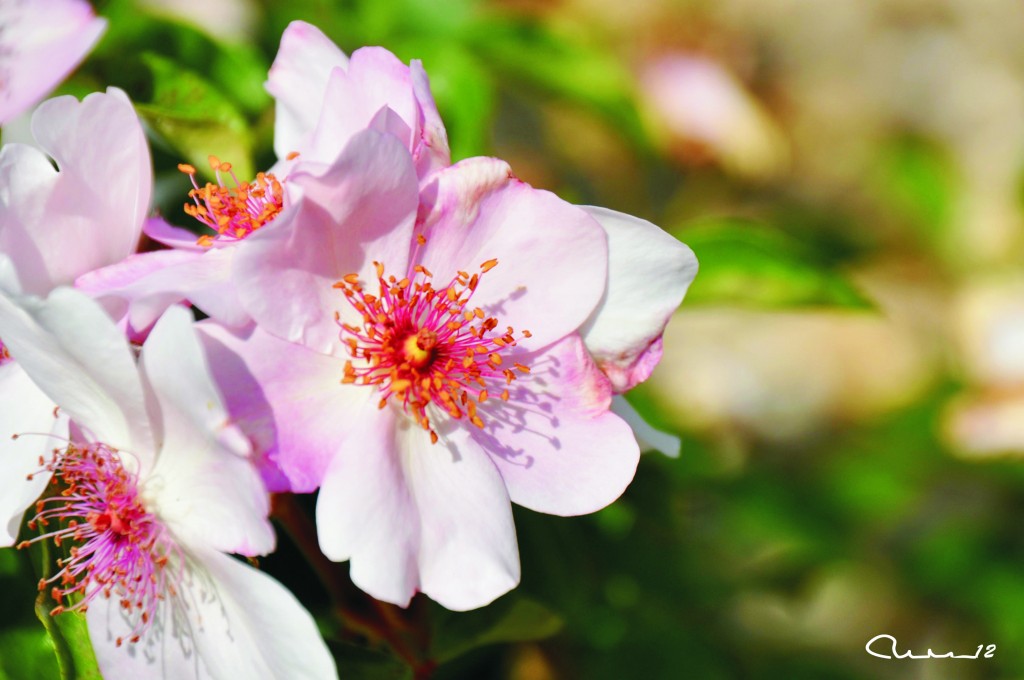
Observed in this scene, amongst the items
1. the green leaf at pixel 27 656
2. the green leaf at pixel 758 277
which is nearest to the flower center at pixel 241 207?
the green leaf at pixel 27 656

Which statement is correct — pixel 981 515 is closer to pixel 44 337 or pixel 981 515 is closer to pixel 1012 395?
pixel 1012 395

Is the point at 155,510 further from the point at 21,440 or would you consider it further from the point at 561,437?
the point at 561,437

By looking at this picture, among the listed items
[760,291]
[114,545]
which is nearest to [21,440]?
[114,545]

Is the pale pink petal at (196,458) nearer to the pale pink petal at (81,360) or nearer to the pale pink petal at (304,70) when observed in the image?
the pale pink petal at (81,360)

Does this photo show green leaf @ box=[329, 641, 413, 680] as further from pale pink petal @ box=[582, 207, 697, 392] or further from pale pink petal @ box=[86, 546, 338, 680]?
pale pink petal @ box=[582, 207, 697, 392]

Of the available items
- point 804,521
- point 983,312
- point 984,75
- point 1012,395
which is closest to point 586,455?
point 804,521

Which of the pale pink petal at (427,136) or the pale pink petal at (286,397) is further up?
the pale pink petal at (427,136)
